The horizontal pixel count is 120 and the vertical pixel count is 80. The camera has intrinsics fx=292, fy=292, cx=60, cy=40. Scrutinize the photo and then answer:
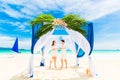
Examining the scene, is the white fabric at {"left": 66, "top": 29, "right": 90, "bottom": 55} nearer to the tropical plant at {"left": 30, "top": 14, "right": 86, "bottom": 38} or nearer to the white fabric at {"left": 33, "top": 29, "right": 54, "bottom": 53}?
the tropical plant at {"left": 30, "top": 14, "right": 86, "bottom": 38}

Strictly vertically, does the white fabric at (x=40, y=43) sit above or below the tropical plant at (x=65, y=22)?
below

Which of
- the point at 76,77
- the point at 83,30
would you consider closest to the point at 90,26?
the point at 83,30

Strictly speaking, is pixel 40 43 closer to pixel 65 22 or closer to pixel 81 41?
pixel 65 22

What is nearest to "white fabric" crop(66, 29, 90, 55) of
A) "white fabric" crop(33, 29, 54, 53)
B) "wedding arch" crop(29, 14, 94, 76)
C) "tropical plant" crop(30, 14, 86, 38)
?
"wedding arch" crop(29, 14, 94, 76)

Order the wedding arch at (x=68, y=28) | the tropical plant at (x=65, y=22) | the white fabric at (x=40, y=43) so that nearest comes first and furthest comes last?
the white fabric at (x=40, y=43) → the wedding arch at (x=68, y=28) → the tropical plant at (x=65, y=22)

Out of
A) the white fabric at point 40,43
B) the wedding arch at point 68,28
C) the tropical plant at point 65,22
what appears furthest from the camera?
the tropical plant at point 65,22

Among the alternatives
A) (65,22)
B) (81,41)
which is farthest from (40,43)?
(81,41)

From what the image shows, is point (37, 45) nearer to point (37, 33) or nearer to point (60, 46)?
point (37, 33)

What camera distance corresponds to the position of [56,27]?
12055 millimetres

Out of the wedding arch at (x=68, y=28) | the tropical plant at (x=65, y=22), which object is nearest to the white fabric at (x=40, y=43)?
the wedding arch at (x=68, y=28)

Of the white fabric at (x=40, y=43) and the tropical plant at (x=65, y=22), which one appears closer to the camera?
the white fabric at (x=40, y=43)

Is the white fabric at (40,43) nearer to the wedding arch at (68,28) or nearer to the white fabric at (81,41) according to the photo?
the wedding arch at (68,28)

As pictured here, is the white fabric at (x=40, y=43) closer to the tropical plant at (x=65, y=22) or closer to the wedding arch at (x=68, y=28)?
the wedding arch at (x=68, y=28)

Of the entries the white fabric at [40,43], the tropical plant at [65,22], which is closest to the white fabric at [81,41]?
the tropical plant at [65,22]
